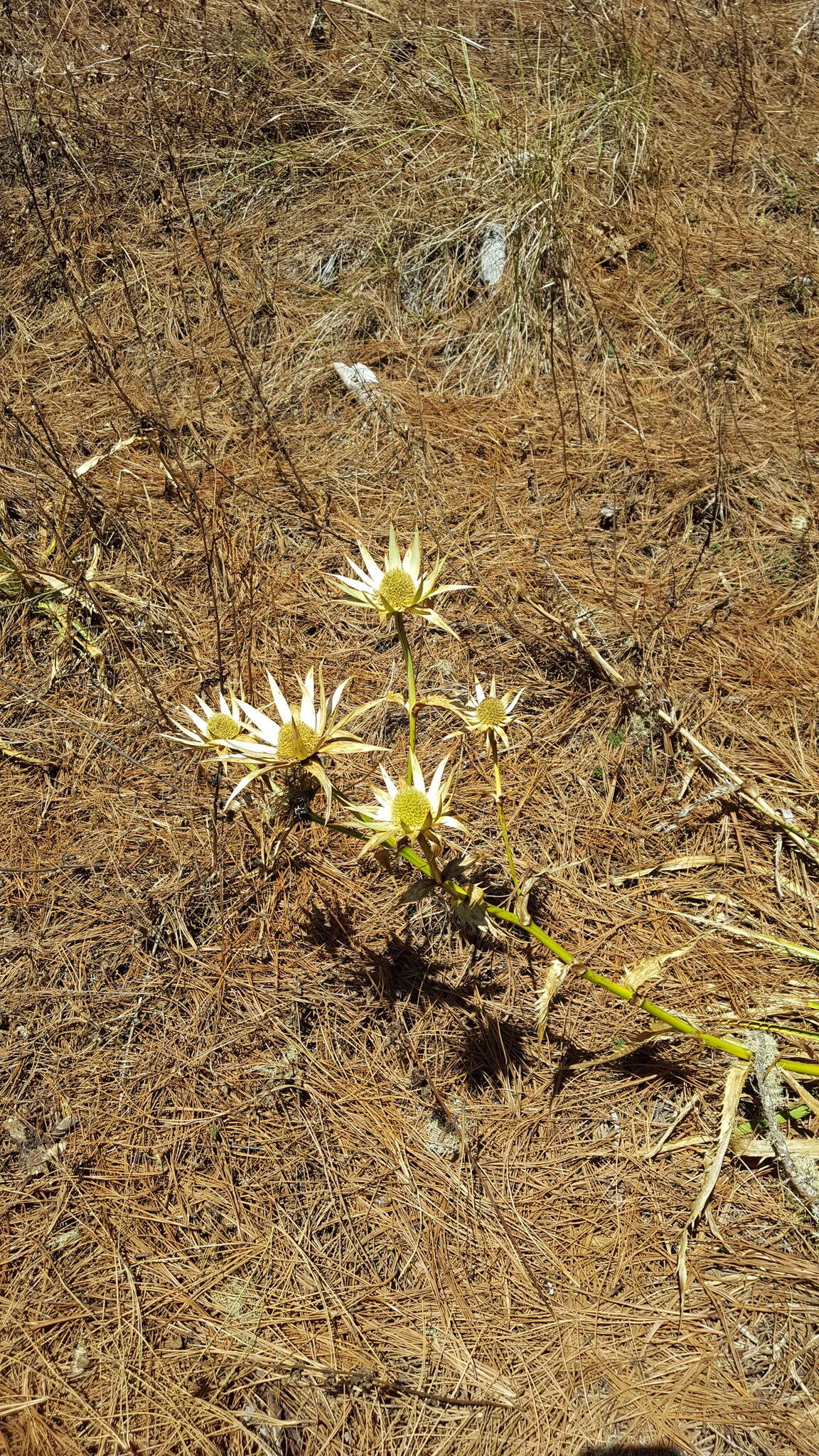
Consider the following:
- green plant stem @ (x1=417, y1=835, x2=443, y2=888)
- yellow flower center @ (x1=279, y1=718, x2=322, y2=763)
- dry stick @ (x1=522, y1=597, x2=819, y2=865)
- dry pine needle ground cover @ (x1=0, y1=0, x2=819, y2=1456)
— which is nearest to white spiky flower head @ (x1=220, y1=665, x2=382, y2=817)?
yellow flower center @ (x1=279, y1=718, x2=322, y2=763)

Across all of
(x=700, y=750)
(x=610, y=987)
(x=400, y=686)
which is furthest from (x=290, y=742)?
(x=700, y=750)

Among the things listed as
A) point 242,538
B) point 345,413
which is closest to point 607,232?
point 345,413

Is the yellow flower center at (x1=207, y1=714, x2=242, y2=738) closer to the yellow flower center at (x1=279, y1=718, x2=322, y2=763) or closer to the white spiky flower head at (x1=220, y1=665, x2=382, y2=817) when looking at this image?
the white spiky flower head at (x1=220, y1=665, x2=382, y2=817)

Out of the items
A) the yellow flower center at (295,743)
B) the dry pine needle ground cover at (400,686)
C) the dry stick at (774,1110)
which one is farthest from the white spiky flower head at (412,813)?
the dry stick at (774,1110)

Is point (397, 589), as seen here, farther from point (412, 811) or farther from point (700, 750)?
point (700, 750)

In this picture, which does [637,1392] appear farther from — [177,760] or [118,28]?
[118,28]
